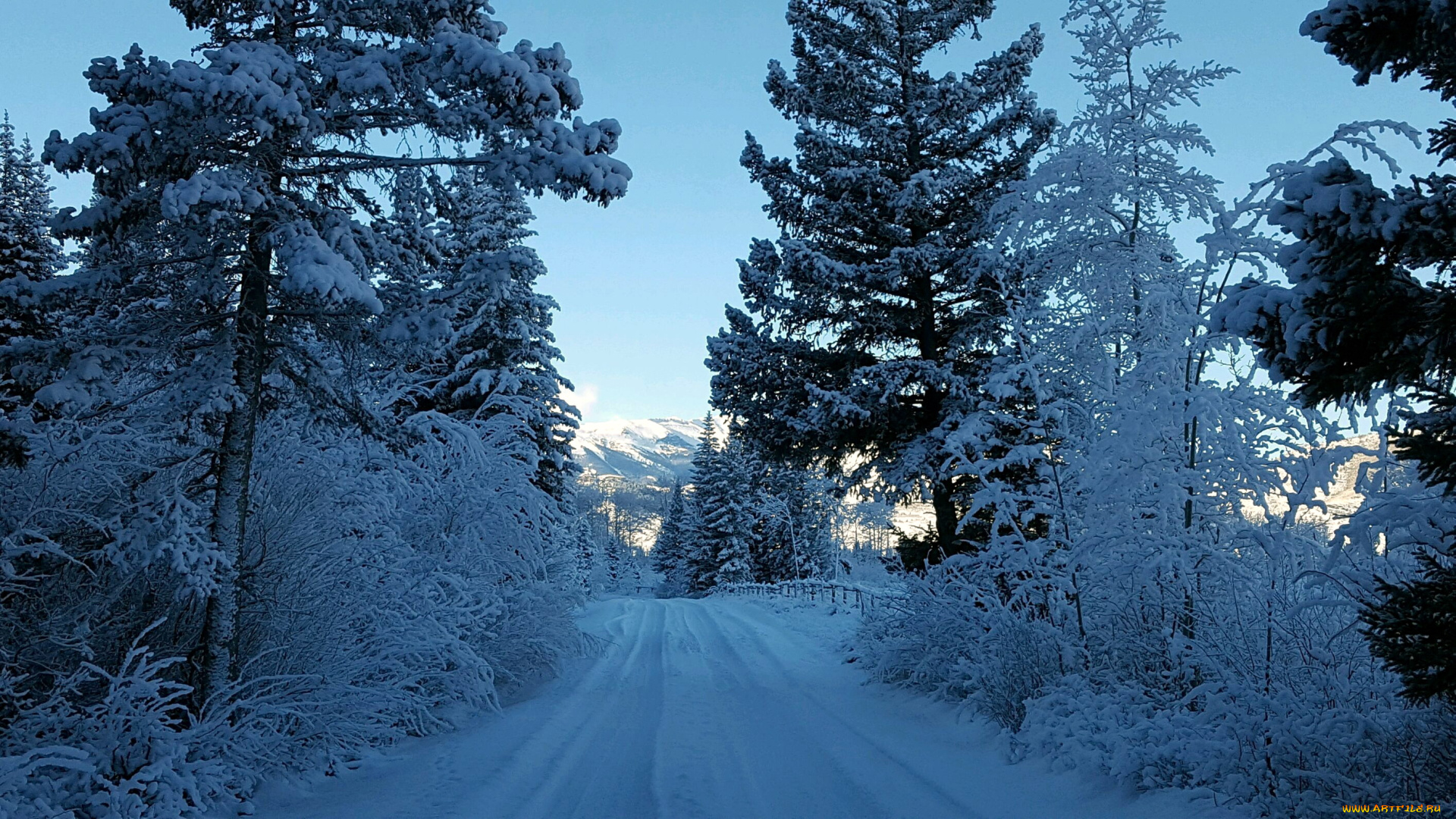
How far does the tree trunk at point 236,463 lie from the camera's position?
6.40 metres

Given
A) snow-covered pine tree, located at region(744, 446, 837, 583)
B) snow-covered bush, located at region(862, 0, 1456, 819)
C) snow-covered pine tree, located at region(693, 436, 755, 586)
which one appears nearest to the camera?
snow-covered bush, located at region(862, 0, 1456, 819)

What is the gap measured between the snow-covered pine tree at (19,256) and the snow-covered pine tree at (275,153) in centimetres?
91

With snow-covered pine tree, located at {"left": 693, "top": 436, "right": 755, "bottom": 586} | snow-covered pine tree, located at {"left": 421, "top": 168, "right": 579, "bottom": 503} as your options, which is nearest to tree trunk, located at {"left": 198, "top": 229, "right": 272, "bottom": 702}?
snow-covered pine tree, located at {"left": 421, "top": 168, "right": 579, "bottom": 503}

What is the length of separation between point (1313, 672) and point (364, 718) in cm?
783

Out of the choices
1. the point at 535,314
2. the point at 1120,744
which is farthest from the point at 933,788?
the point at 535,314

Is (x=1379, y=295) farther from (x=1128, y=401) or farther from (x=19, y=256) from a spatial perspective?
(x=19, y=256)

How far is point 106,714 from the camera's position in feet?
17.1

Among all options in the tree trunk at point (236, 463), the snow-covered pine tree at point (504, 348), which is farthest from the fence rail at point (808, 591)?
the tree trunk at point (236, 463)

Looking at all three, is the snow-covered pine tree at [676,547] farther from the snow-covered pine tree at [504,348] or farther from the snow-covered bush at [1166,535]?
the snow-covered bush at [1166,535]

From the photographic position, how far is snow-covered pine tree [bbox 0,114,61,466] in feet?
19.1

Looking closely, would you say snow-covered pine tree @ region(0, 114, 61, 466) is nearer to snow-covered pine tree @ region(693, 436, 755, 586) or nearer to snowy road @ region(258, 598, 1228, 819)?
snowy road @ region(258, 598, 1228, 819)

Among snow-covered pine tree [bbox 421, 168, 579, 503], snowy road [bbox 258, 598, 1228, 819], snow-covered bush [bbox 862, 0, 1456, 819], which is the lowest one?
snowy road [bbox 258, 598, 1228, 819]

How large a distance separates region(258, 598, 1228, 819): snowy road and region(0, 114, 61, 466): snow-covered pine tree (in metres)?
3.84

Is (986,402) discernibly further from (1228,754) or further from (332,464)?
(332,464)
